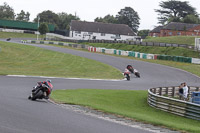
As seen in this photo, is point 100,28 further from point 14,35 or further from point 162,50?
point 162,50

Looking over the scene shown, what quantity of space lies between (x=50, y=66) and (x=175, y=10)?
105223 mm

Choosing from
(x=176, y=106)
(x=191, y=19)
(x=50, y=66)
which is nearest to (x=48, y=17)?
(x=191, y=19)

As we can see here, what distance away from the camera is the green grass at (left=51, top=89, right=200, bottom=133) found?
15.0 metres

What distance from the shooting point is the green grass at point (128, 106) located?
49.1 feet

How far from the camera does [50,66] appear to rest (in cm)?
4494

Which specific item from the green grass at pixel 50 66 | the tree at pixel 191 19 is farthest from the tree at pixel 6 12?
the green grass at pixel 50 66

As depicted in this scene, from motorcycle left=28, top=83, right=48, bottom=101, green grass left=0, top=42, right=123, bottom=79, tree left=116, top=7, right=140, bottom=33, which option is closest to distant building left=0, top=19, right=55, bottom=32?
tree left=116, top=7, right=140, bottom=33

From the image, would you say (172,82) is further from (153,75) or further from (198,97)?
(198,97)

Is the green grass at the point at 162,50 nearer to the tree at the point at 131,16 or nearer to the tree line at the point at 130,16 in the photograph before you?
the tree line at the point at 130,16

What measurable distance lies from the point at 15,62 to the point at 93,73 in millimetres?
11701

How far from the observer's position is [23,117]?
12.2 metres

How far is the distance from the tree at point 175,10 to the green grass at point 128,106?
117965 mm

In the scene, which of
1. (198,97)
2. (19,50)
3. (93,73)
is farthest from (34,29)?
(198,97)

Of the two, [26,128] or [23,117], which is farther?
[23,117]
